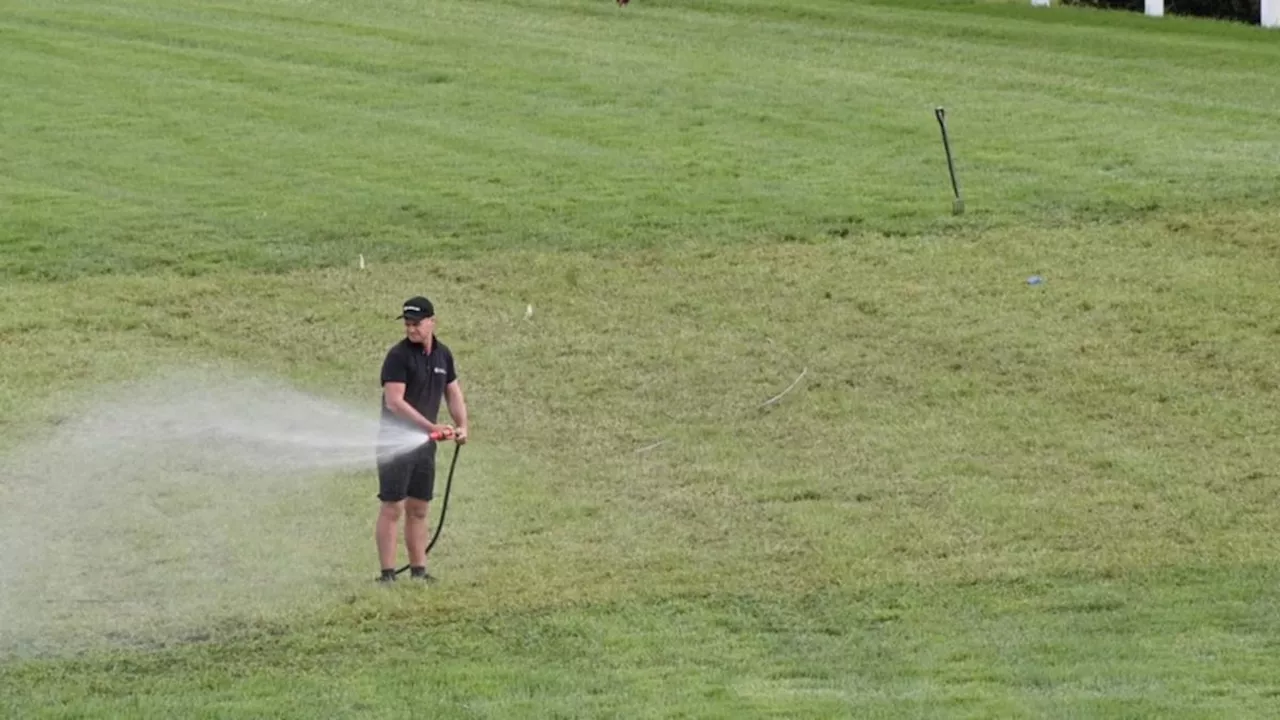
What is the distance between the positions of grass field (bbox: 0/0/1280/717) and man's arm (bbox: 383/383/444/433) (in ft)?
3.69

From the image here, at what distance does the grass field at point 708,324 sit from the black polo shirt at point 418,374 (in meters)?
1.21

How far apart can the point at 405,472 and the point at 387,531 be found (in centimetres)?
41

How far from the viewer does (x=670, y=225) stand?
81.9 feet

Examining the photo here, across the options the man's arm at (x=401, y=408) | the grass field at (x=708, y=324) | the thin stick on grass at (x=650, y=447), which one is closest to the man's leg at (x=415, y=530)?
the grass field at (x=708, y=324)

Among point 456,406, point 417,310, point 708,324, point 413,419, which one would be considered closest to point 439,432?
point 413,419

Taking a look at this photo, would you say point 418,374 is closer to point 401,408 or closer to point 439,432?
point 401,408

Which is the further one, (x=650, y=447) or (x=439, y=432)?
(x=650, y=447)

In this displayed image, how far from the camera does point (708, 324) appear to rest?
22.0m

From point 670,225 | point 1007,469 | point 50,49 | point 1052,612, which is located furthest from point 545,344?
point 50,49

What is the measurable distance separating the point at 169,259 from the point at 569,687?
39.6 feet

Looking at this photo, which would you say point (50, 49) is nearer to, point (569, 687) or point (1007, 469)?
point (1007, 469)

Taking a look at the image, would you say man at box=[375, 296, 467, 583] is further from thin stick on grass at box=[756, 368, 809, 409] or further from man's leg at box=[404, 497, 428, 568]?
thin stick on grass at box=[756, 368, 809, 409]

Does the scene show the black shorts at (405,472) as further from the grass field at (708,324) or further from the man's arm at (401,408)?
the grass field at (708,324)

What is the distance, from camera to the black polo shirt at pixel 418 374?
1514 centimetres
